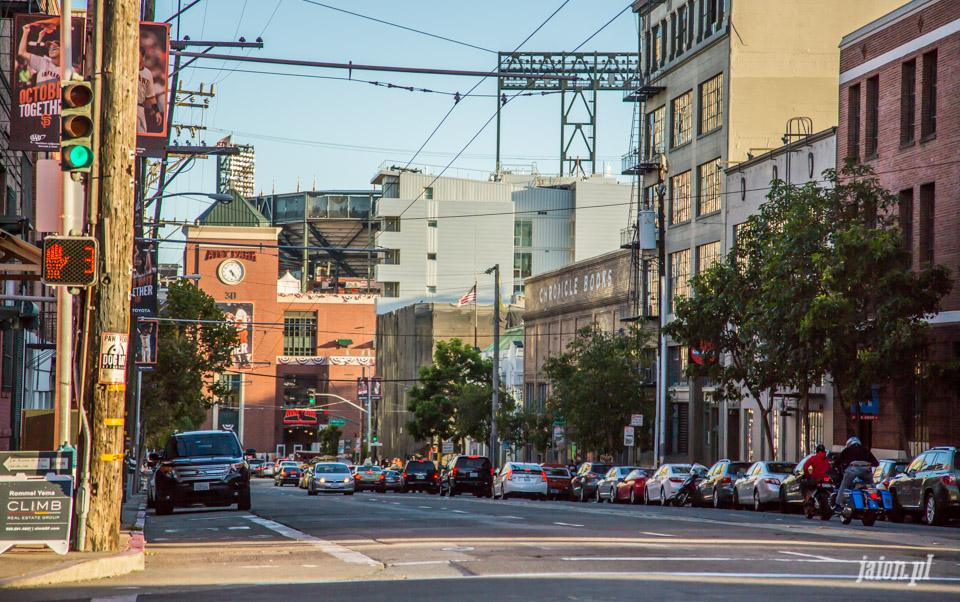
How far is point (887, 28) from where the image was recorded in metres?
38.6

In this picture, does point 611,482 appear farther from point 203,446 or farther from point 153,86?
point 153,86

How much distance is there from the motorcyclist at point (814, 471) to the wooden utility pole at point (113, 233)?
16154 millimetres

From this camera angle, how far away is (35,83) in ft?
64.5

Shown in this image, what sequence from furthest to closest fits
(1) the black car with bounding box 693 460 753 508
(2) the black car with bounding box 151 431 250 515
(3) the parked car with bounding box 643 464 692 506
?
(3) the parked car with bounding box 643 464 692 506 < (1) the black car with bounding box 693 460 753 508 < (2) the black car with bounding box 151 431 250 515

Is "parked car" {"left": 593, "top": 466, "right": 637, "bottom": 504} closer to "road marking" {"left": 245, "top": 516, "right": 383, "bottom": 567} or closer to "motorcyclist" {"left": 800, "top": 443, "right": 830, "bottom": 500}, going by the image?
"motorcyclist" {"left": 800, "top": 443, "right": 830, "bottom": 500}

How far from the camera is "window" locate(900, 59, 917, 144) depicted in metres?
37.4

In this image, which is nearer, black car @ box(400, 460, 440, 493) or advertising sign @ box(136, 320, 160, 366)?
advertising sign @ box(136, 320, 160, 366)

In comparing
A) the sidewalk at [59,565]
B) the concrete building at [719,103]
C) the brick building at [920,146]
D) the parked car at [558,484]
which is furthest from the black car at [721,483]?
the sidewalk at [59,565]

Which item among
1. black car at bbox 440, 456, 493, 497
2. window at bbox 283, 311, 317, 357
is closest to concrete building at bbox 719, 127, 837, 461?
black car at bbox 440, 456, 493, 497

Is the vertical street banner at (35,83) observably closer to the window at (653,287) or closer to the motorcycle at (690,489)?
the motorcycle at (690,489)

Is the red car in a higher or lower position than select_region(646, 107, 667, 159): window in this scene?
lower

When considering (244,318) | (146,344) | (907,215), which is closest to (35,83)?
(146,344)

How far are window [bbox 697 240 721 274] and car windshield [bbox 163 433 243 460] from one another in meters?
27.7

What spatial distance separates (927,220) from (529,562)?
25689 millimetres
